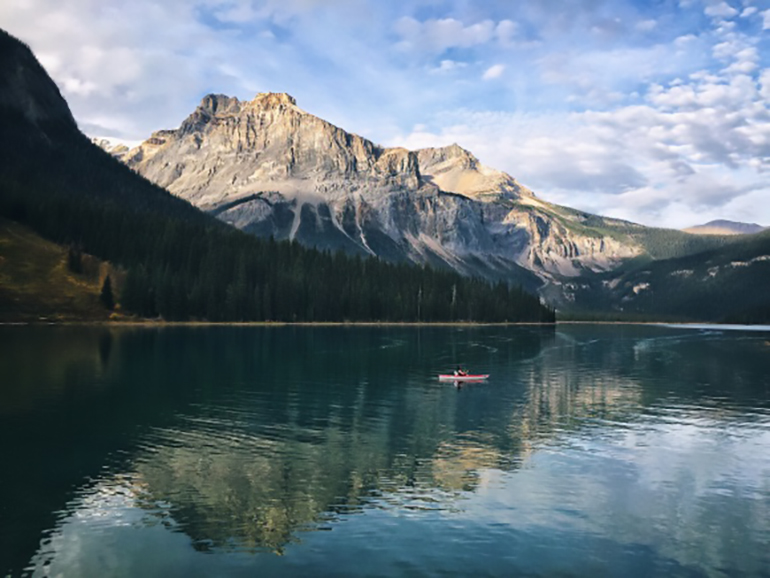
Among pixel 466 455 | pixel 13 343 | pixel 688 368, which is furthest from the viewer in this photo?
pixel 13 343

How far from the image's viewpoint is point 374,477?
45.0 meters

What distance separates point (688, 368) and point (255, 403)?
9210cm

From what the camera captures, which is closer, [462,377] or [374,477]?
[374,477]

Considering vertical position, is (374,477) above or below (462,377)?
below

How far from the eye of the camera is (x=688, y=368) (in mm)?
126562

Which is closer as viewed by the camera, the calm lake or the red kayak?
the calm lake

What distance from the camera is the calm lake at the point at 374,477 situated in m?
31.5

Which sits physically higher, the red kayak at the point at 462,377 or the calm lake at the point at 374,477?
the red kayak at the point at 462,377

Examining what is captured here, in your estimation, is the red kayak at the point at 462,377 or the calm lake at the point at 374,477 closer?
the calm lake at the point at 374,477

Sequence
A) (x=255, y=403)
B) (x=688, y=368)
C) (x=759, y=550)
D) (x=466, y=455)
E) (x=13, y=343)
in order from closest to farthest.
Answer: (x=759, y=550)
(x=466, y=455)
(x=255, y=403)
(x=688, y=368)
(x=13, y=343)

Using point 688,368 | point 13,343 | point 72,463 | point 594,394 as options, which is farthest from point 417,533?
point 13,343

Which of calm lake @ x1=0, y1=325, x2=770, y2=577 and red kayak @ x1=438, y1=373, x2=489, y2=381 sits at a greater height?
red kayak @ x1=438, y1=373, x2=489, y2=381

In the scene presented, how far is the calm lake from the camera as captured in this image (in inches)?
1238

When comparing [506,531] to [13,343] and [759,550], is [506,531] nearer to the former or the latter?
[759,550]
